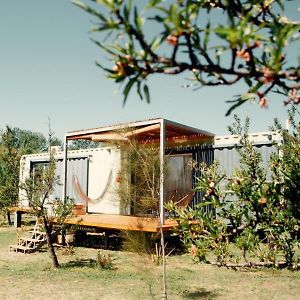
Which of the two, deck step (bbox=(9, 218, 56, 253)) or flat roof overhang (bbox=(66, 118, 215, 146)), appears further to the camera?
deck step (bbox=(9, 218, 56, 253))

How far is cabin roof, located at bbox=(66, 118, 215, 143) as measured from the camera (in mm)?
13305

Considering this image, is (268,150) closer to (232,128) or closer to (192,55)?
(232,128)

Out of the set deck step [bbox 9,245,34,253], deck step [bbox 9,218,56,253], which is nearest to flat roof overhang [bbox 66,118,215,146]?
deck step [bbox 9,218,56,253]

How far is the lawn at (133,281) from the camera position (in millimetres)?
8484

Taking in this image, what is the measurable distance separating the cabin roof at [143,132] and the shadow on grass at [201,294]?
19.7ft

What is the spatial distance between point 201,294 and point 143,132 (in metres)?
6.92

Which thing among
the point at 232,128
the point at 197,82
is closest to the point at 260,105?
the point at 197,82

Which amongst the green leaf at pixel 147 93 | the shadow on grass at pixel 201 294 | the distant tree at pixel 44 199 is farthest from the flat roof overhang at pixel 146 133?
the green leaf at pixel 147 93

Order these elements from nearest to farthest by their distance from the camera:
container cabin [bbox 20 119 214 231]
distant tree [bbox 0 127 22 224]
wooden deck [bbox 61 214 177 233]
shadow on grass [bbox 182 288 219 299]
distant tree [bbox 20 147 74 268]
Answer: shadow on grass [bbox 182 288 219 299]
distant tree [bbox 20 147 74 268]
wooden deck [bbox 61 214 177 233]
container cabin [bbox 20 119 214 231]
distant tree [bbox 0 127 22 224]

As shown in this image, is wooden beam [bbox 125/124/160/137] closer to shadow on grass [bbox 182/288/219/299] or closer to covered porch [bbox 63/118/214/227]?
covered porch [bbox 63/118/214/227]

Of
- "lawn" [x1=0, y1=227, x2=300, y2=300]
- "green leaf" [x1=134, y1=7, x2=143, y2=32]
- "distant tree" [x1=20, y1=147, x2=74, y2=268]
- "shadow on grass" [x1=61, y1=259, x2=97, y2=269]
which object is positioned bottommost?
"shadow on grass" [x1=61, y1=259, x2=97, y2=269]

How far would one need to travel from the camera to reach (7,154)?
23812mm

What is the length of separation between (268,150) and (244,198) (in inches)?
455

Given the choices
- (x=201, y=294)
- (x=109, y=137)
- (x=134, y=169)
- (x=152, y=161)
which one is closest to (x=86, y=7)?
(x=201, y=294)
